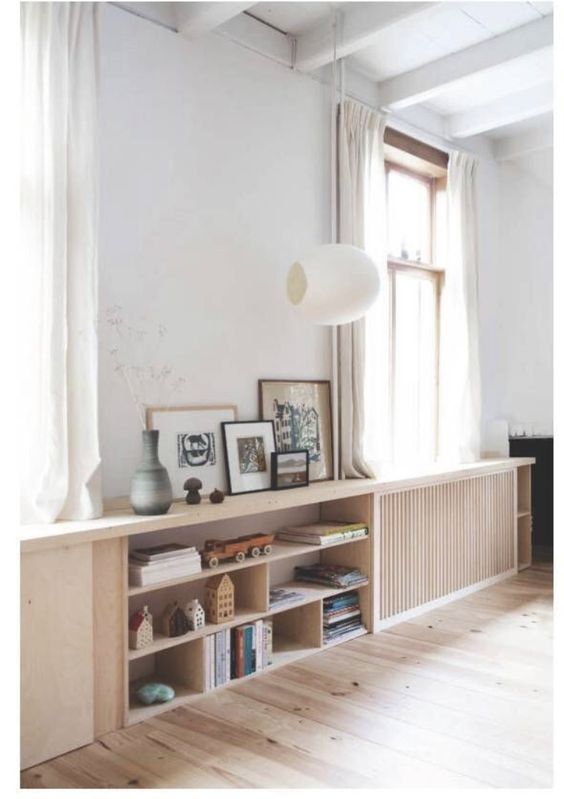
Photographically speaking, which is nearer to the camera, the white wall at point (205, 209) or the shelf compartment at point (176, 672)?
the shelf compartment at point (176, 672)

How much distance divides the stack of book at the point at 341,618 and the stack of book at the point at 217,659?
2.07 ft

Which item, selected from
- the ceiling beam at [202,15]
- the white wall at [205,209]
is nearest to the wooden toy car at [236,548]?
the white wall at [205,209]

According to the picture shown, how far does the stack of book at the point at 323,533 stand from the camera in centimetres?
340

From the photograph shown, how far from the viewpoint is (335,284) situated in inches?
120

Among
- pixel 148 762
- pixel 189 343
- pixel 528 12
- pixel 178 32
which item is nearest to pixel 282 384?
pixel 189 343

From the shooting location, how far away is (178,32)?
10.4 feet

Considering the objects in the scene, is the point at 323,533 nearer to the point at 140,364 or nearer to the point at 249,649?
the point at 249,649

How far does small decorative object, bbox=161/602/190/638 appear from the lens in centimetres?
276

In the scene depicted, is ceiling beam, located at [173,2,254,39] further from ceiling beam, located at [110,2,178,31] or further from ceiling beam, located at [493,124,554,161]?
ceiling beam, located at [493,124,554,161]

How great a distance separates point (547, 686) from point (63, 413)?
215 cm

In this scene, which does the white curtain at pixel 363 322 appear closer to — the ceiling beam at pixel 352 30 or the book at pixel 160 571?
the ceiling beam at pixel 352 30

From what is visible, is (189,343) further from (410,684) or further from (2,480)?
(410,684)

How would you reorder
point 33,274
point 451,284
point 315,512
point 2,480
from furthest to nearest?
point 451,284 < point 315,512 < point 33,274 < point 2,480

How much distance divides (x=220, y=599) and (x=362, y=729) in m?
0.75
